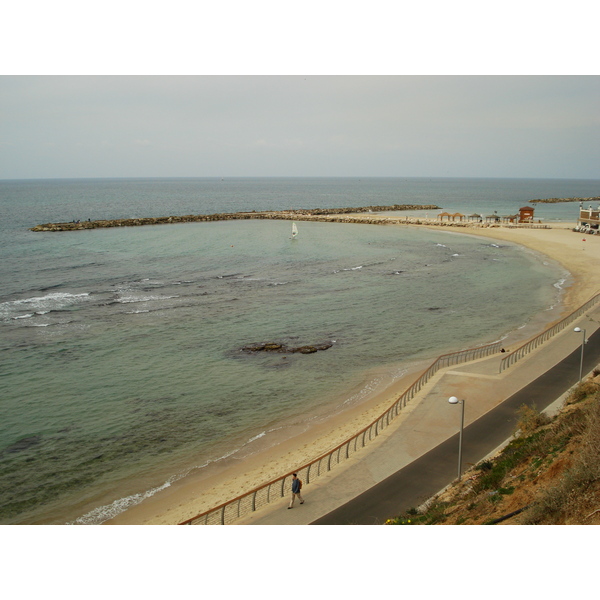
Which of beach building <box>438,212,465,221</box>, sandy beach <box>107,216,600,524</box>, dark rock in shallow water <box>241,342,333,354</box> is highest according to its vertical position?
beach building <box>438,212,465,221</box>

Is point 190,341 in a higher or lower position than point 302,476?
higher

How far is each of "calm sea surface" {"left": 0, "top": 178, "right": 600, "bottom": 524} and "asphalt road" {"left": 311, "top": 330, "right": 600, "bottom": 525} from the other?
20.9ft

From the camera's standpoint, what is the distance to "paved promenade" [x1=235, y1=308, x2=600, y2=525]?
14008 millimetres

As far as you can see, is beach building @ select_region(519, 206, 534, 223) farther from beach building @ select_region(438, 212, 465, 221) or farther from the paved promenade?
the paved promenade

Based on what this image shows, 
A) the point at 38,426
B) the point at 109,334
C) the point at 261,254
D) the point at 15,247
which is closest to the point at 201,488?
the point at 38,426

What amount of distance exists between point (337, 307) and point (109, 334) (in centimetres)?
1690

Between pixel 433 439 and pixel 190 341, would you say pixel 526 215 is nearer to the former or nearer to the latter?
pixel 190 341

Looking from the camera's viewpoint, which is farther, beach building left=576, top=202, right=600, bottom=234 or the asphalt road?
beach building left=576, top=202, right=600, bottom=234

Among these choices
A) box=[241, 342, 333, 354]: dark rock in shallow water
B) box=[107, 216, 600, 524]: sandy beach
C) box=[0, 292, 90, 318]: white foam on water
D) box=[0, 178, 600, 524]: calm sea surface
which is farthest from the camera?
box=[0, 292, 90, 318]: white foam on water

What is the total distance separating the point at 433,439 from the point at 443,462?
1.72 meters

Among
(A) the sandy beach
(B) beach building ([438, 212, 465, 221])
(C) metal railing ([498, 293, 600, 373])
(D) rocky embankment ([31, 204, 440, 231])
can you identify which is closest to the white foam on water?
(A) the sandy beach

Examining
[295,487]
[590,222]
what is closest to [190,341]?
[295,487]

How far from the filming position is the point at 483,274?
169 ft

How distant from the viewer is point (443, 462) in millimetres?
16172
